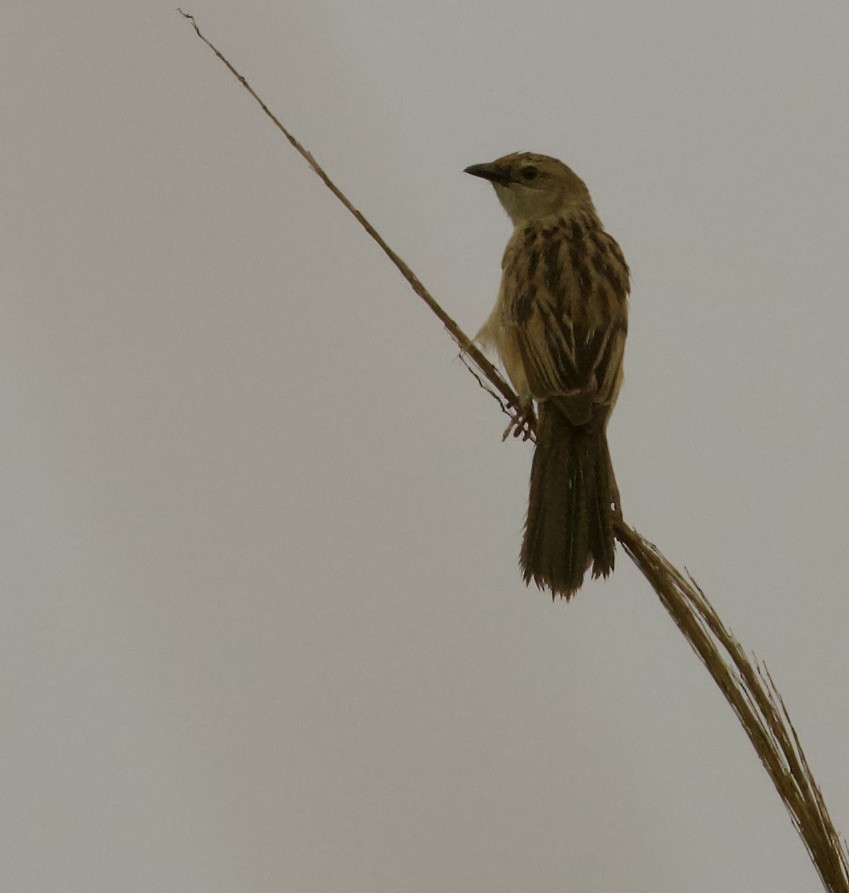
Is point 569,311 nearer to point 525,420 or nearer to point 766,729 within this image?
point 525,420

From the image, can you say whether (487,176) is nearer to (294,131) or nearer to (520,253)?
(520,253)

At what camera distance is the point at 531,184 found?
1.79 metres

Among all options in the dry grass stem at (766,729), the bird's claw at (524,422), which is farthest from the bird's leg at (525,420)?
the dry grass stem at (766,729)

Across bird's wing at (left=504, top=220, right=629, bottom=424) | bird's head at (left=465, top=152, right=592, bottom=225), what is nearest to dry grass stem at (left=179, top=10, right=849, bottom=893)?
bird's wing at (left=504, top=220, right=629, bottom=424)

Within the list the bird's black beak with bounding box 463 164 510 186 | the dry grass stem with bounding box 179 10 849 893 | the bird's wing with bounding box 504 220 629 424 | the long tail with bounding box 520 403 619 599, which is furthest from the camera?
the bird's black beak with bounding box 463 164 510 186

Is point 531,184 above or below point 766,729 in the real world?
above

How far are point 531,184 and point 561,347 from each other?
45 centimetres

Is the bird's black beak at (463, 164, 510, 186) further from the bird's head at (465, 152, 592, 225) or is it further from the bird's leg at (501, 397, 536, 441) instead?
Result: the bird's leg at (501, 397, 536, 441)

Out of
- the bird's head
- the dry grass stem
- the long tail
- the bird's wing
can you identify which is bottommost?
the dry grass stem

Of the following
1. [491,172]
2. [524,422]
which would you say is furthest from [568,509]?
[491,172]

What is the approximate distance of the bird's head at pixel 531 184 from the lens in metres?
1.77

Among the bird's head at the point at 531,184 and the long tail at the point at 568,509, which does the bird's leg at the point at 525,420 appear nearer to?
the long tail at the point at 568,509

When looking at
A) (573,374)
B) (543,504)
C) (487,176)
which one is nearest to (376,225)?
(487,176)

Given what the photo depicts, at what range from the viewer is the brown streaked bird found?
1298mm
